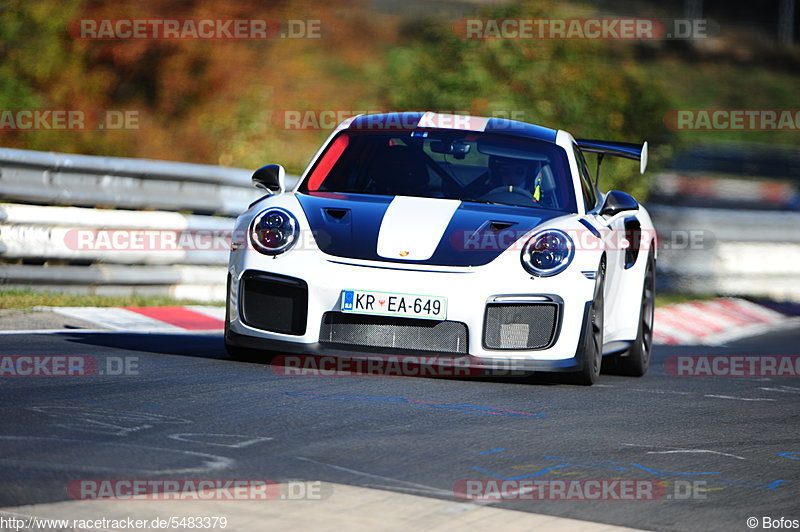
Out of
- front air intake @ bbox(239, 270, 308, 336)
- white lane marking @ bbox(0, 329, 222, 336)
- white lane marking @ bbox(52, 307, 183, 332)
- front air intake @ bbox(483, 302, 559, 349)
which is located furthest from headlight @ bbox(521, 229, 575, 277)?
white lane marking @ bbox(52, 307, 183, 332)

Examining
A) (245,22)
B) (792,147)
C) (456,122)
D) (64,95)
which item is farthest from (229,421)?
(792,147)

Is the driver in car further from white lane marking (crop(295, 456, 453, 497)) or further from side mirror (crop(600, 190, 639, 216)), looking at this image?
white lane marking (crop(295, 456, 453, 497))

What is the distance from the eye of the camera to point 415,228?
6973 millimetres

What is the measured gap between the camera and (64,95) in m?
18.4

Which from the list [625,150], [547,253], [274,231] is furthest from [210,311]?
[547,253]

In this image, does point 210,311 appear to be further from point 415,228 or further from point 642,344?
point 415,228

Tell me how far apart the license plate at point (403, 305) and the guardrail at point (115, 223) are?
3.89 meters

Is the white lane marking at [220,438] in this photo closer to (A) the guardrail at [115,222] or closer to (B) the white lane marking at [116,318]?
(B) the white lane marking at [116,318]

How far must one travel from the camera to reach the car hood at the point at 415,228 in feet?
22.4

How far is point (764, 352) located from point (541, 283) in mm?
5331

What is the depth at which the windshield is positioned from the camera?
25.4ft

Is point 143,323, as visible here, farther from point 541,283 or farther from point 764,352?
point 764,352

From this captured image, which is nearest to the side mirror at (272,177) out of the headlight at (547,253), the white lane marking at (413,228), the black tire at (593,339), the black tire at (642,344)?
the white lane marking at (413,228)

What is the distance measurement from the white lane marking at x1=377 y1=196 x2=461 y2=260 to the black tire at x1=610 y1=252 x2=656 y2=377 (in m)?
1.85
